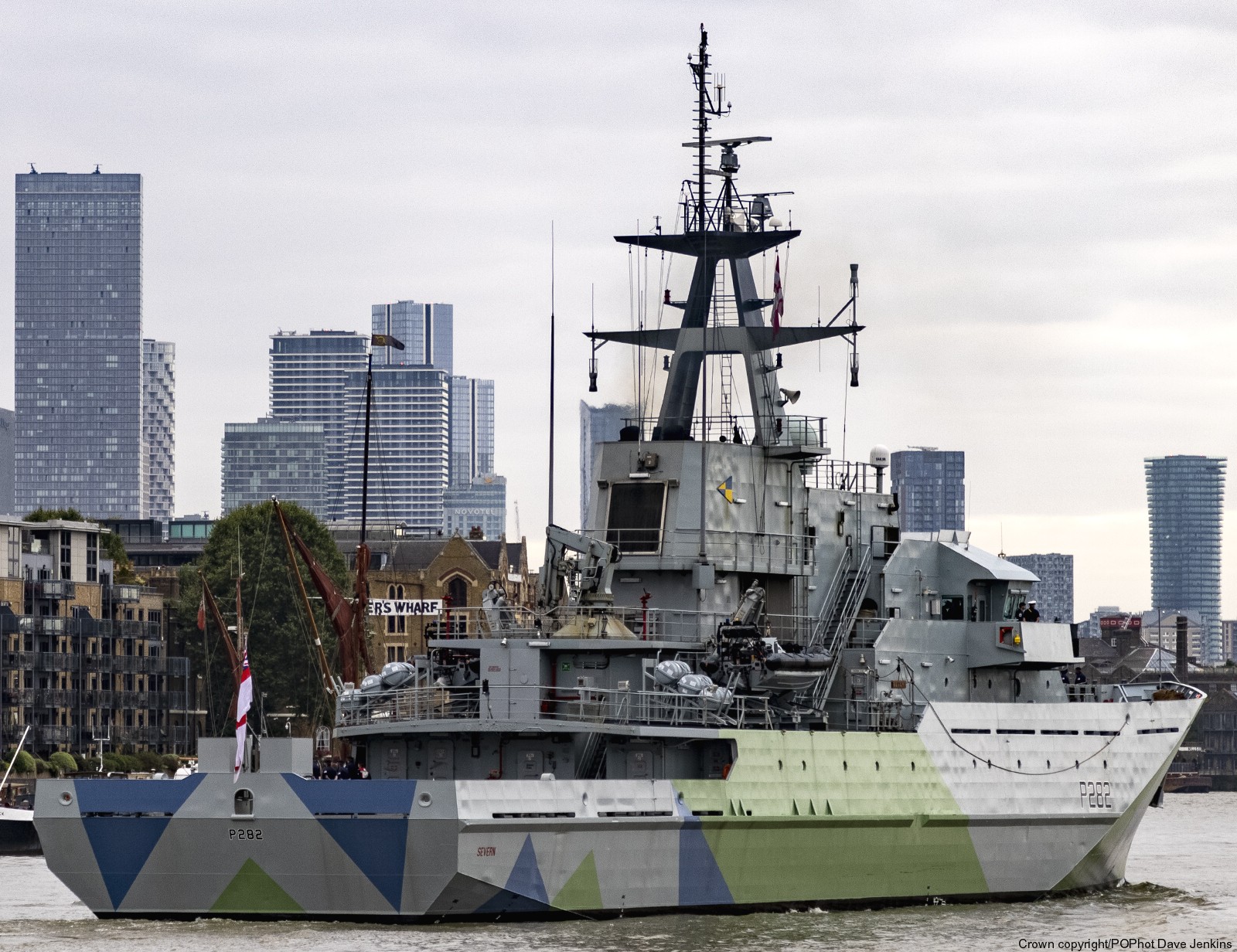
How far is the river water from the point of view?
30.2m

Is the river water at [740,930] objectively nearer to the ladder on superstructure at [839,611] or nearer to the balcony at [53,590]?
the ladder on superstructure at [839,611]

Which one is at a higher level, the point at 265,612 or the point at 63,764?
the point at 265,612

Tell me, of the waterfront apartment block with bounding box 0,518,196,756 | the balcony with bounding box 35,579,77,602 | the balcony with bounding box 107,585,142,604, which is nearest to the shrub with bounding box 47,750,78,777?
the waterfront apartment block with bounding box 0,518,196,756

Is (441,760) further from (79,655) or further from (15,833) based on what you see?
(79,655)

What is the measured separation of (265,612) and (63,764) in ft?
37.4

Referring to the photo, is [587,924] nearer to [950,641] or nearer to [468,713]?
[468,713]

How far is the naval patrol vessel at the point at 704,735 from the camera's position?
31391 millimetres

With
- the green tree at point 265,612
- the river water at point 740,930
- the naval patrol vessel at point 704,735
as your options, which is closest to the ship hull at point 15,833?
the river water at point 740,930

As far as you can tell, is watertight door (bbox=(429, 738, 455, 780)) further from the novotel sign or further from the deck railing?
the novotel sign

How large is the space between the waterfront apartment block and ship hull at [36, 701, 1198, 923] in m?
53.1

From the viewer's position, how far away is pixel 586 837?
1257 inches

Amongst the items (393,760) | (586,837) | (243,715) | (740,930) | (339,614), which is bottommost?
(740,930)

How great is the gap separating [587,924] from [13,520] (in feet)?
209

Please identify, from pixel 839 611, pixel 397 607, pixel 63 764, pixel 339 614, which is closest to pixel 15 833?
pixel 339 614
